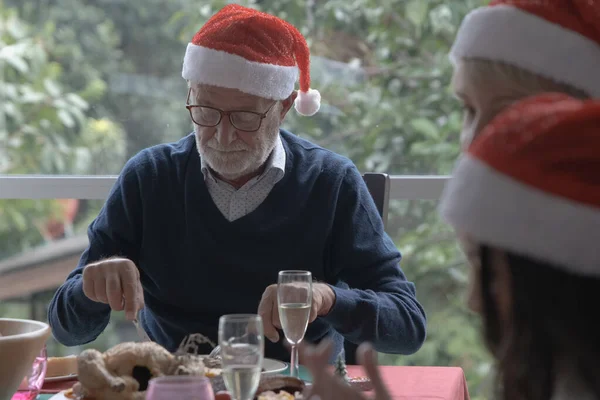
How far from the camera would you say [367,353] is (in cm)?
101

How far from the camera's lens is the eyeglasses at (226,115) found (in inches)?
83.0

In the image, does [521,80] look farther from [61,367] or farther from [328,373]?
[61,367]

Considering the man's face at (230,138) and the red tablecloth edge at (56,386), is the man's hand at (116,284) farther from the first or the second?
the man's face at (230,138)

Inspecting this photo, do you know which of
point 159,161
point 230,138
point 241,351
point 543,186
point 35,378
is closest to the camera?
point 543,186

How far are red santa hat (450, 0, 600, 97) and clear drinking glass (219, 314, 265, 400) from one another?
70 centimetres

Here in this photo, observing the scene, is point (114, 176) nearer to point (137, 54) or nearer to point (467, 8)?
point (137, 54)

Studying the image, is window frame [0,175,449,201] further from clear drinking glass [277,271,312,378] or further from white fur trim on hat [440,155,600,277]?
white fur trim on hat [440,155,600,277]

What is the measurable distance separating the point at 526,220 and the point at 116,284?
3.05 feet

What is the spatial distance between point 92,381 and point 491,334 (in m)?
0.59

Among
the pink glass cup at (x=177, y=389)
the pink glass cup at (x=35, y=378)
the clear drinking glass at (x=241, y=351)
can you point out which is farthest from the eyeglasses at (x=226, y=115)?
the pink glass cup at (x=177, y=389)

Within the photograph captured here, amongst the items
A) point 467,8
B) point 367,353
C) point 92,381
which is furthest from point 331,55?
point 367,353

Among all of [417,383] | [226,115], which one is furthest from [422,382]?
[226,115]

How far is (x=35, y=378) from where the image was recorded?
1505 mm

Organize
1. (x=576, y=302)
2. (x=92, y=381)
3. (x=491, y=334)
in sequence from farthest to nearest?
1. (x=92, y=381)
2. (x=491, y=334)
3. (x=576, y=302)
